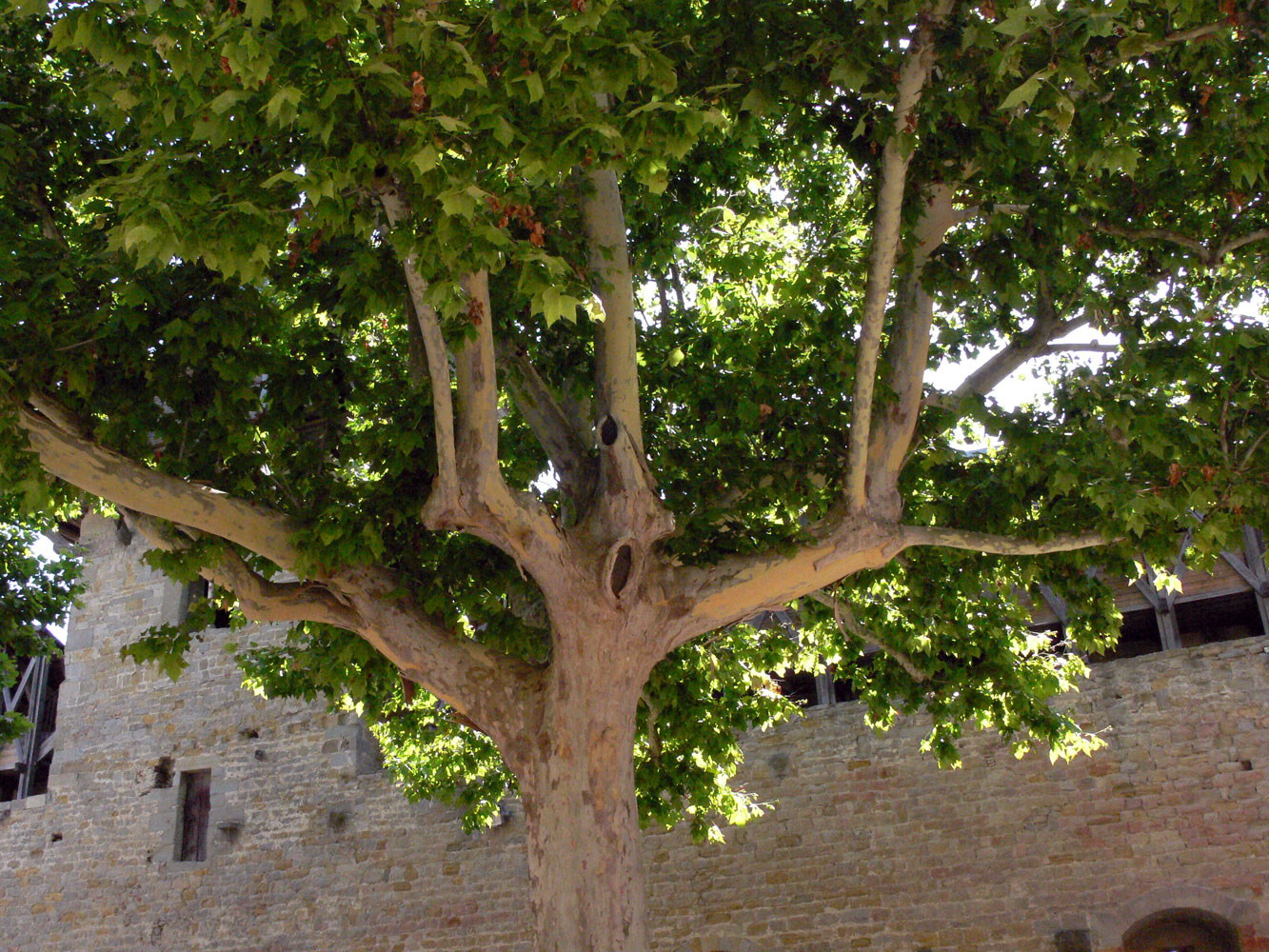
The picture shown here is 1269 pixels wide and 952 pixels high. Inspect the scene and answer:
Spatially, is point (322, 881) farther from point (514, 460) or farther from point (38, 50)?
point (38, 50)

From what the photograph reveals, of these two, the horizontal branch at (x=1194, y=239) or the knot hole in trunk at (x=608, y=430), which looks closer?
the knot hole in trunk at (x=608, y=430)

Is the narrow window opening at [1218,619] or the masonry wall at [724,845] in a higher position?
the narrow window opening at [1218,619]

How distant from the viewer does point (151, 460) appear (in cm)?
595

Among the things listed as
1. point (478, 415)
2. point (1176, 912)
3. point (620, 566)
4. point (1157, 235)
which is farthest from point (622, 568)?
point (1176, 912)

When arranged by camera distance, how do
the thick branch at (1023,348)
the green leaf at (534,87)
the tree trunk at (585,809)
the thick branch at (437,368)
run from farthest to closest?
the thick branch at (1023,348) → the tree trunk at (585,809) → the thick branch at (437,368) → the green leaf at (534,87)

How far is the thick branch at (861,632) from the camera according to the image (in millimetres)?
6824

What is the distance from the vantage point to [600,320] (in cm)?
495

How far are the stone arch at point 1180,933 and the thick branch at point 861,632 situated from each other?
3.88 metres

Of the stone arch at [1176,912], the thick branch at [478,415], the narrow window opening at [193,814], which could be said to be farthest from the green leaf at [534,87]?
the narrow window opening at [193,814]

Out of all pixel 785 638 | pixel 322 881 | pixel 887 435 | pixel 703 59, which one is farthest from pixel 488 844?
pixel 703 59

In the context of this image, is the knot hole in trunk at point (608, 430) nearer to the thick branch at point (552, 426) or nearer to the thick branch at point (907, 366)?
the thick branch at point (552, 426)

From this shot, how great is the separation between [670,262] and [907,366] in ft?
5.44

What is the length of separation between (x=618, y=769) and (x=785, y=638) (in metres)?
3.15

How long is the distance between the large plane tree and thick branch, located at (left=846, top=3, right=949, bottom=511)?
0.06 feet
